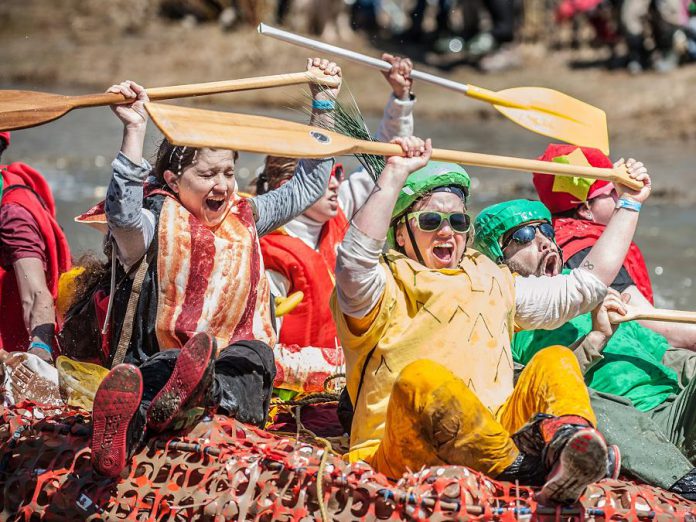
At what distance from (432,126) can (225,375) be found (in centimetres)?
1089

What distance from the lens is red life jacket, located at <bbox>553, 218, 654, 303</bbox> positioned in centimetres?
497

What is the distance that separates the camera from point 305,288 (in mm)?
5348

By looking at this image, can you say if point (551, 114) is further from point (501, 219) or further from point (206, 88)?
point (206, 88)

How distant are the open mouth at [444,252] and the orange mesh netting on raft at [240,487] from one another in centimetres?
74

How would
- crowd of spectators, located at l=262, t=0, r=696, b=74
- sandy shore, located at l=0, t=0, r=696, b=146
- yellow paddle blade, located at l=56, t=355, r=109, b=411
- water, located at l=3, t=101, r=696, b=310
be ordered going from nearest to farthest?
yellow paddle blade, located at l=56, t=355, r=109, b=411
water, located at l=3, t=101, r=696, b=310
sandy shore, located at l=0, t=0, r=696, b=146
crowd of spectators, located at l=262, t=0, r=696, b=74

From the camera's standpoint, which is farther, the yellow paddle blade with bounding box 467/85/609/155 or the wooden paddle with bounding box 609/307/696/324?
the yellow paddle blade with bounding box 467/85/609/155

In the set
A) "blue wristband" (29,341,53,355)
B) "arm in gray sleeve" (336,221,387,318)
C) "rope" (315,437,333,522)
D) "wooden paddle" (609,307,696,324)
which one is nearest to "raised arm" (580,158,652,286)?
"wooden paddle" (609,307,696,324)

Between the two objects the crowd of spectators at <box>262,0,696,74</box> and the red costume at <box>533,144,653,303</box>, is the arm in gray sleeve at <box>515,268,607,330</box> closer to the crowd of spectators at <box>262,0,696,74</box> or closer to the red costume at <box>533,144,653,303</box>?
the red costume at <box>533,144,653,303</box>

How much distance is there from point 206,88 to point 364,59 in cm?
84

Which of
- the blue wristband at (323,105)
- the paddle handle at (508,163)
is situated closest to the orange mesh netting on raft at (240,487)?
the paddle handle at (508,163)

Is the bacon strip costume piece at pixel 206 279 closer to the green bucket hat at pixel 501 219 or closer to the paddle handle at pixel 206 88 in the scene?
the paddle handle at pixel 206 88

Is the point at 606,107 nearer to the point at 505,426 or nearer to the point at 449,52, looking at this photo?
the point at 449,52

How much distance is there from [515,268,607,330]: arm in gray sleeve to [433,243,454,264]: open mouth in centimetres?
30

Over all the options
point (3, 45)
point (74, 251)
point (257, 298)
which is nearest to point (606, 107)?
point (74, 251)
